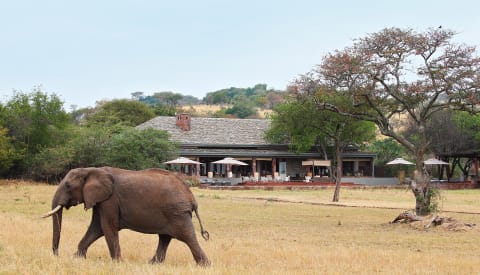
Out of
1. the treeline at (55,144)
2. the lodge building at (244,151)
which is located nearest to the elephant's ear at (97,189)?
the treeline at (55,144)

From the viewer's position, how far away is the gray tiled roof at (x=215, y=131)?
6775cm

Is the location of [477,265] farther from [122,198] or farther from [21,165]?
[21,165]

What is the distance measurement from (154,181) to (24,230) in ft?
22.5

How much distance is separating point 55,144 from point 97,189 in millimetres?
46704

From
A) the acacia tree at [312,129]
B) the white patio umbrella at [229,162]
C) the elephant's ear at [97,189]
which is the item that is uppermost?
the acacia tree at [312,129]

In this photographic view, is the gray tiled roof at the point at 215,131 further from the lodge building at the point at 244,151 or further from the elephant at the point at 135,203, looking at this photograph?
the elephant at the point at 135,203

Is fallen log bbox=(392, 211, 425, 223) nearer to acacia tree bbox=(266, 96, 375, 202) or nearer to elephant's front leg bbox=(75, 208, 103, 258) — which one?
elephant's front leg bbox=(75, 208, 103, 258)

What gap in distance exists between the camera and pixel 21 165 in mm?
54219

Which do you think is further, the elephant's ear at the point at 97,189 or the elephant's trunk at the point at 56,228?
the elephant's trunk at the point at 56,228

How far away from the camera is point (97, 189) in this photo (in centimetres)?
1177

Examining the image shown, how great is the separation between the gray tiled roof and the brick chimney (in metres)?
0.44

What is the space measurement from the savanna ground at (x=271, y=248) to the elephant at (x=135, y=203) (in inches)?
20.9

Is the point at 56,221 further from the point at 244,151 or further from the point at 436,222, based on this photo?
the point at 244,151

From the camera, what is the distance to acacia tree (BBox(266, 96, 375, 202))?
208 feet
